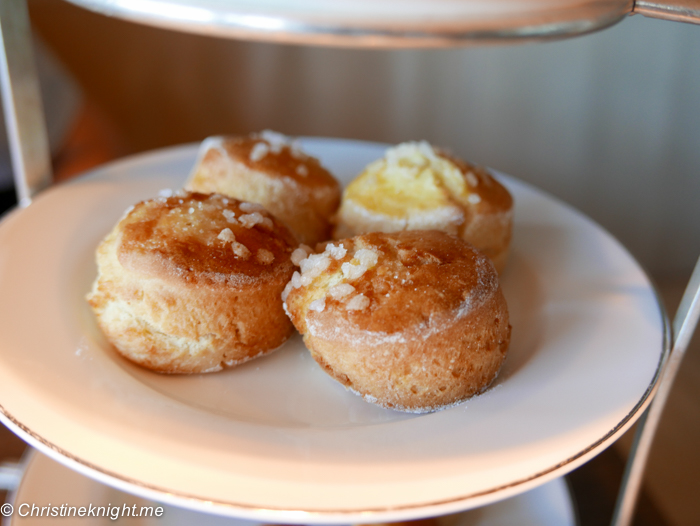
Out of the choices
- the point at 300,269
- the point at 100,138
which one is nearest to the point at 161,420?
the point at 300,269

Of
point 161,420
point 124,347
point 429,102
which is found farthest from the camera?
point 429,102

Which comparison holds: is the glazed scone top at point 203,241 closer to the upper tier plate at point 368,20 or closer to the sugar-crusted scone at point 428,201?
the sugar-crusted scone at point 428,201

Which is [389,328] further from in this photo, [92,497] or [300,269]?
[92,497]

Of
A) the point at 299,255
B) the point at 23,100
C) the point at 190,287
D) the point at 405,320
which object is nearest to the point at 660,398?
the point at 405,320

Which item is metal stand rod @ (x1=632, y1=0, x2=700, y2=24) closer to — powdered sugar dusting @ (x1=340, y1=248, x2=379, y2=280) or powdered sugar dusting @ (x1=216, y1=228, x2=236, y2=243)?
powdered sugar dusting @ (x1=340, y1=248, x2=379, y2=280)

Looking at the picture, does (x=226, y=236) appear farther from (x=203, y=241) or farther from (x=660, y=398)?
(x=660, y=398)
